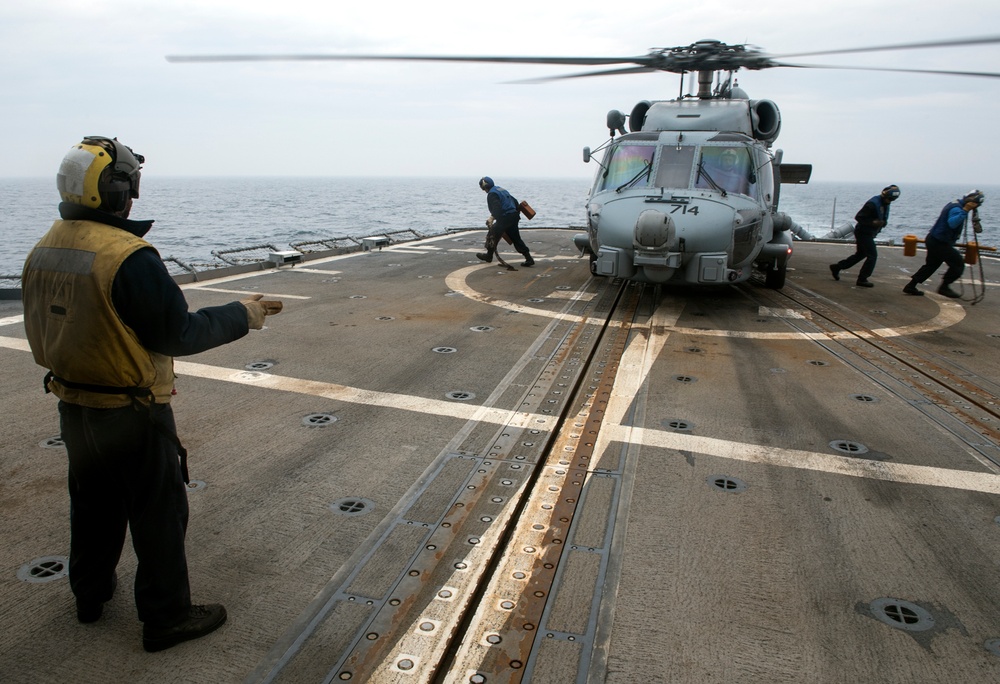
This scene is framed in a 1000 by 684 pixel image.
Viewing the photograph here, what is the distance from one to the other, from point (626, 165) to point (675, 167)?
765 mm

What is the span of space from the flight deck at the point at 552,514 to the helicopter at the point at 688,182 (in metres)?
1.47

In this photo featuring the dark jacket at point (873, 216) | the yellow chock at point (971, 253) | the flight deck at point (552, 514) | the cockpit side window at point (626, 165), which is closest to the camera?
the flight deck at point (552, 514)

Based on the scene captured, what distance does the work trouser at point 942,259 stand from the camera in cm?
1045

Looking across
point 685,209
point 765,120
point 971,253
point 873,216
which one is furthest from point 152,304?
point 971,253

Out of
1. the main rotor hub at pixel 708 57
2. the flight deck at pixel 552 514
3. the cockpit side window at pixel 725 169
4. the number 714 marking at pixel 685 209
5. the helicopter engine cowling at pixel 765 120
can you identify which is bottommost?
the flight deck at pixel 552 514

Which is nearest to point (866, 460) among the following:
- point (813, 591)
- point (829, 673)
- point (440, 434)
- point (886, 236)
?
point (813, 591)

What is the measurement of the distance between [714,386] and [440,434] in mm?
2746

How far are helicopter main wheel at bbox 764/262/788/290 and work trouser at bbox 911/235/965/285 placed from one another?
2019 mm

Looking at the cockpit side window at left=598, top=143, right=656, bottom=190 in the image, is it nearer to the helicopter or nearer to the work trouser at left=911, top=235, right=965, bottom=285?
the helicopter

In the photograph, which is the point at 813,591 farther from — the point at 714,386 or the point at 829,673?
the point at 714,386

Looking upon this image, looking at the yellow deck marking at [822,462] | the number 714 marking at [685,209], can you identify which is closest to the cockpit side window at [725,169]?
the number 714 marking at [685,209]

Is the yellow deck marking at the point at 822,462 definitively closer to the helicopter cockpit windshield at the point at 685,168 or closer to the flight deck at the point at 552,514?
the flight deck at the point at 552,514

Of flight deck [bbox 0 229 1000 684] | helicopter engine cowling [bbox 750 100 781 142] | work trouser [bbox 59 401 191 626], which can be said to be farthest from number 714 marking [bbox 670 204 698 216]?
work trouser [bbox 59 401 191 626]

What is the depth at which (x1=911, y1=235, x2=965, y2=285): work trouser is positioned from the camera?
10.4 m
